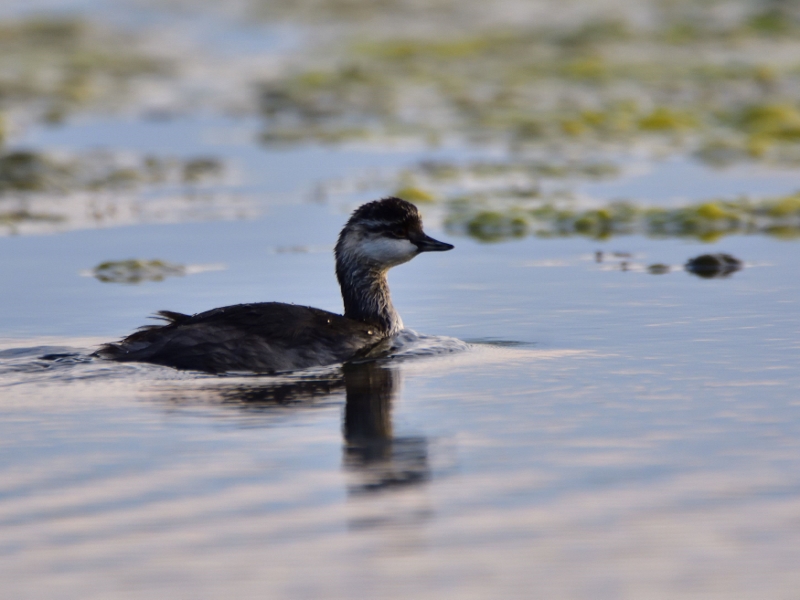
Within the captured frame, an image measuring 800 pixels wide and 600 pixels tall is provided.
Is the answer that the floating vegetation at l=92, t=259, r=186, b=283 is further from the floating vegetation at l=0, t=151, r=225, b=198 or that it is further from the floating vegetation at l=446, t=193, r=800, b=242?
the floating vegetation at l=0, t=151, r=225, b=198

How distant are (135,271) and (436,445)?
5302mm

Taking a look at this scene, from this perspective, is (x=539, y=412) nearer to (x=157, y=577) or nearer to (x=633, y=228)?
(x=157, y=577)

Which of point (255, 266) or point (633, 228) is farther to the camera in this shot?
point (633, 228)

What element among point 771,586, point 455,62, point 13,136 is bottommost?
point 771,586

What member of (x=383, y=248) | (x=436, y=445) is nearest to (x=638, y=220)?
(x=383, y=248)

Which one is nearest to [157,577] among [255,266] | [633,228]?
[255,266]

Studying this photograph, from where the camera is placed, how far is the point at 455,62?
23.9 meters

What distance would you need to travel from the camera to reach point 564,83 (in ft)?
69.7

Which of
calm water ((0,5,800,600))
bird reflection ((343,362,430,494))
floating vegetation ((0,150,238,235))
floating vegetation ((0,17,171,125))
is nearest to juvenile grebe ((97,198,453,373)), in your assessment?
calm water ((0,5,800,600))

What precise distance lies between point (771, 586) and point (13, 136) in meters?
15.2

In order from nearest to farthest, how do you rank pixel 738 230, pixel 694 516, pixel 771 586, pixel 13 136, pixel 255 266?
pixel 771 586
pixel 694 516
pixel 255 266
pixel 738 230
pixel 13 136

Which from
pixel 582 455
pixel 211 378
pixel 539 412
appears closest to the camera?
pixel 582 455

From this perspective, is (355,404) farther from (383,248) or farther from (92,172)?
(92,172)

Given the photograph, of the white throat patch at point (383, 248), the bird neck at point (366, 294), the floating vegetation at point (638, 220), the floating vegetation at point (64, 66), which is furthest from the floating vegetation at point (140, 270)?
the floating vegetation at point (64, 66)
